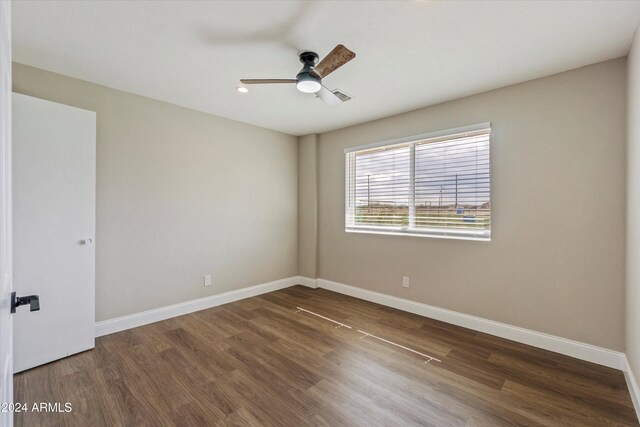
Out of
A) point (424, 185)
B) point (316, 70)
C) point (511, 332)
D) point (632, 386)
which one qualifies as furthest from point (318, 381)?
point (424, 185)

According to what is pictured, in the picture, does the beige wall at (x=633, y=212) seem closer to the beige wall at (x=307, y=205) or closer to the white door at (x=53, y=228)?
the beige wall at (x=307, y=205)

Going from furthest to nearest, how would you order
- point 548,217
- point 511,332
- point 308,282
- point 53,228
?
1. point 308,282
2. point 511,332
3. point 548,217
4. point 53,228

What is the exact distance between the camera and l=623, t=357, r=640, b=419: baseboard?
1848 millimetres

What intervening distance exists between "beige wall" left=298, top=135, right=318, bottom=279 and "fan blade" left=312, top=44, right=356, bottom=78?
99.3 inches

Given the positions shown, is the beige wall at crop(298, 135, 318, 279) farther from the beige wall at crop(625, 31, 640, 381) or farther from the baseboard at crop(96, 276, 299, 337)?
the beige wall at crop(625, 31, 640, 381)

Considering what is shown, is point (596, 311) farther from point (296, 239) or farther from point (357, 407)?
point (296, 239)

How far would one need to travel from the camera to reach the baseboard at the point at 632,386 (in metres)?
1.85

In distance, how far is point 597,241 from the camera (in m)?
2.40

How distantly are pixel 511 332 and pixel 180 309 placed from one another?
3.59 metres

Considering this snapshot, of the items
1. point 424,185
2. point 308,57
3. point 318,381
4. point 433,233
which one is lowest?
point 318,381

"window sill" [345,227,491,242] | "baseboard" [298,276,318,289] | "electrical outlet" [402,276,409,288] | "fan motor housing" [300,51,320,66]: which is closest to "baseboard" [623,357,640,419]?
"window sill" [345,227,491,242]

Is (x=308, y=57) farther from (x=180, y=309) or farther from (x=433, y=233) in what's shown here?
(x=180, y=309)

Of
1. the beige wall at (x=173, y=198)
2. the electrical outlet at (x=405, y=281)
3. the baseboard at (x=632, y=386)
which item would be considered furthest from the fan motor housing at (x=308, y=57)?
the baseboard at (x=632, y=386)

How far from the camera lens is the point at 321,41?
2.13m
